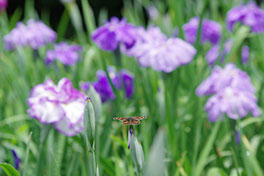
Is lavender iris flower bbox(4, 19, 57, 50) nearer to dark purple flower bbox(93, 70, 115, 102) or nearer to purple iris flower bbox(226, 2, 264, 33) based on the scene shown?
dark purple flower bbox(93, 70, 115, 102)

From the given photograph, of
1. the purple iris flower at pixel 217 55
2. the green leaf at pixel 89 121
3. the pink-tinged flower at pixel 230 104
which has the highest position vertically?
the purple iris flower at pixel 217 55

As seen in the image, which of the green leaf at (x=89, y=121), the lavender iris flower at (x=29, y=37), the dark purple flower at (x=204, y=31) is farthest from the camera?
the lavender iris flower at (x=29, y=37)

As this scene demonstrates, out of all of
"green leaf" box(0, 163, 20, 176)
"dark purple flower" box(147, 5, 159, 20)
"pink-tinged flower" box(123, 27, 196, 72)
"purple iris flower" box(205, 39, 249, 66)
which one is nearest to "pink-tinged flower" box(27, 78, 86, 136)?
"green leaf" box(0, 163, 20, 176)

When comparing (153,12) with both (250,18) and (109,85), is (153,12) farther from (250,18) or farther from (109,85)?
(109,85)

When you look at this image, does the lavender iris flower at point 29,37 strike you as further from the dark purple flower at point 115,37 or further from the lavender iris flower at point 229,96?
the lavender iris flower at point 229,96

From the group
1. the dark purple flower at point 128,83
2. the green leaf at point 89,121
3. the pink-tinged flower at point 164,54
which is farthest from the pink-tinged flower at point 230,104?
the green leaf at point 89,121

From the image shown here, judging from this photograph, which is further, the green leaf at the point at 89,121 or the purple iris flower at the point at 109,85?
the purple iris flower at the point at 109,85

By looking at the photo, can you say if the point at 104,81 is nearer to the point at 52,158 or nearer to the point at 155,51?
the point at 155,51

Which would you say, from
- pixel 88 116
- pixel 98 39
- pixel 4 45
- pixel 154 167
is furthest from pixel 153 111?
pixel 4 45
